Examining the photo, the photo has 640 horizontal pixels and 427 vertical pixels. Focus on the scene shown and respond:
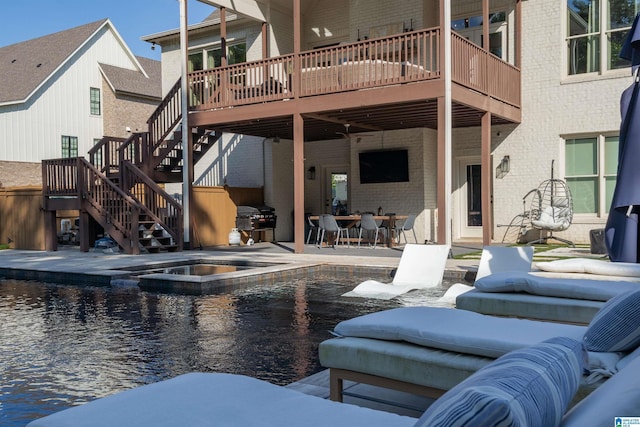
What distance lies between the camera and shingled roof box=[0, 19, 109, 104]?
2652 centimetres

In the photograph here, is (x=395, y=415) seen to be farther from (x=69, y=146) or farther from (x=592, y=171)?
(x=69, y=146)

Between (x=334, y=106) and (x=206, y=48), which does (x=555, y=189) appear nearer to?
(x=334, y=106)

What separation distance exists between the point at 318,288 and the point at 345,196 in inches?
362

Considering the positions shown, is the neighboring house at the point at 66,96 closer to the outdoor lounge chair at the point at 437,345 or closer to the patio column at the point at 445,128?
the patio column at the point at 445,128

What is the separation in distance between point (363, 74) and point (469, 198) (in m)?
5.00

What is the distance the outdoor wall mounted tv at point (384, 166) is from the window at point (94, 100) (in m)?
17.9

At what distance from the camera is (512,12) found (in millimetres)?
13961

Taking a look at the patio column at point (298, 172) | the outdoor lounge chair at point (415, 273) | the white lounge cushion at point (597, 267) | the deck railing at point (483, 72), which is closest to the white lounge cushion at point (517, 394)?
the white lounge cushion at point (597, 267)

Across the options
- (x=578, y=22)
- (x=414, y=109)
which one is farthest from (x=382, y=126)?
(x=578, y=22)

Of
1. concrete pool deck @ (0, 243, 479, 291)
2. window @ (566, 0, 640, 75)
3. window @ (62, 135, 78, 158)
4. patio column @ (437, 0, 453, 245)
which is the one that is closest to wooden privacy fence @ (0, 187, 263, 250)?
concrete pool deck @ (0, 243, 479, 291)

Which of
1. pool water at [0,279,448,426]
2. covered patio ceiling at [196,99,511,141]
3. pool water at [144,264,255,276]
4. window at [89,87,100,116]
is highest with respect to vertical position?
window at [89,87,100,116]

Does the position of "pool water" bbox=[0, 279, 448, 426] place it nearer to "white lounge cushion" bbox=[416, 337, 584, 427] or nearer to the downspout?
"white lounge cushion" bbox=[416, 337, 584, 427]

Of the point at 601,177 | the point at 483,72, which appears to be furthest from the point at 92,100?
the point at 601,177

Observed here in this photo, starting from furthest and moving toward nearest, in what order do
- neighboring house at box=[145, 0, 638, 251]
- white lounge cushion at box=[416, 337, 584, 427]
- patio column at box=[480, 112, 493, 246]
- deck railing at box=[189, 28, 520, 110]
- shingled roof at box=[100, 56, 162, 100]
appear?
shingled roof at box=[100, 56, 162, 100], patio column at box=[480, 112, 493, 246], neighboring house at box=[145, 0, 638, 251], deck railing at box=[189, 28, 520, 110], white lounge cushion at box=[416, 337, 584, 427]
